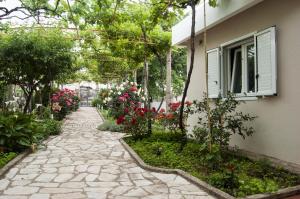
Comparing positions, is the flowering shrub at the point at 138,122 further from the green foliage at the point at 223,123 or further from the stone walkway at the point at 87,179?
the green foliage at the point at 223,123

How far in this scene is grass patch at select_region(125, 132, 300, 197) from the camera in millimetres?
5449

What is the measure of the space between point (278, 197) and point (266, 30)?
129 inches

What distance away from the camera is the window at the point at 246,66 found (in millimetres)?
6887

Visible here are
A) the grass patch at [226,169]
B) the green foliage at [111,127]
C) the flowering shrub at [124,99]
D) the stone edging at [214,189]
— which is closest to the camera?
the stone edging at [214,189]

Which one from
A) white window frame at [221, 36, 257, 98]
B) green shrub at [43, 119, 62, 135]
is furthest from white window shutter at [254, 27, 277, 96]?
green shrub at [43, 119, 62, 135]

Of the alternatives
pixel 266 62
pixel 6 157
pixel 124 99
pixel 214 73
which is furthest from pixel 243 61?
pixel 124 99

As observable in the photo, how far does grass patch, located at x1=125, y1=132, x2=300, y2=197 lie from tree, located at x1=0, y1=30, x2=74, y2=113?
5.39 meters

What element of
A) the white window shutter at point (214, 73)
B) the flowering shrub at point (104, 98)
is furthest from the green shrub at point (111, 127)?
the white window shutter at point (214, 73)

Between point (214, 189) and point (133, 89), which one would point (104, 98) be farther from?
point (214, 189)

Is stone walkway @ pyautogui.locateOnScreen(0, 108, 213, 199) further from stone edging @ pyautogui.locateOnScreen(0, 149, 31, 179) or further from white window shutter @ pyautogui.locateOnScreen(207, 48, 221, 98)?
white window shutter @ pyautogui.locateOnScreen(207, 48, 221, 98)

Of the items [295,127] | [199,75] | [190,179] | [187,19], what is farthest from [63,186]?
[187,19]

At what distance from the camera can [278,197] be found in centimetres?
515

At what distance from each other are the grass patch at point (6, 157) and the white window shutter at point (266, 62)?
17.3 ft

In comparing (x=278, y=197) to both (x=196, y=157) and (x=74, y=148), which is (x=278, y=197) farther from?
(x=74, y=148)
